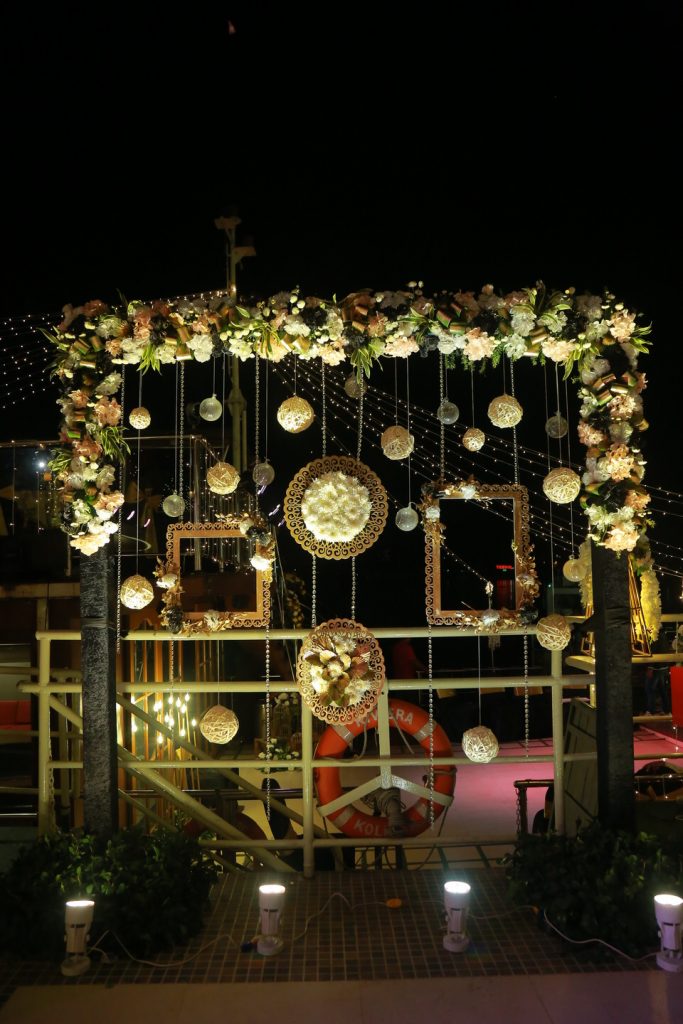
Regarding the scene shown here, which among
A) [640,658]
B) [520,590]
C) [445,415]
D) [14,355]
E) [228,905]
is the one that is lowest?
[228,905]

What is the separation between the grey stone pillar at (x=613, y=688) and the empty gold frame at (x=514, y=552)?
409 mm

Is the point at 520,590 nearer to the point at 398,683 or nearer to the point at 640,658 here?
the point at 398,683

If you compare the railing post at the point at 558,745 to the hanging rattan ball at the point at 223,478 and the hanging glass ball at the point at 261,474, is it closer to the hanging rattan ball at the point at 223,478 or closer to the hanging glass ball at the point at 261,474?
the hanging glass ball at the point at 261,474

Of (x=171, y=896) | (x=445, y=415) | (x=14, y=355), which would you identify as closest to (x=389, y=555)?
(x=14, y=355)

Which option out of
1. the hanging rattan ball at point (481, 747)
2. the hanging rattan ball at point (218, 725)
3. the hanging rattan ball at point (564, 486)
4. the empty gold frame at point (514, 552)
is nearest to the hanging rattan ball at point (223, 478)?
the empty gold frame at point (514, 552)

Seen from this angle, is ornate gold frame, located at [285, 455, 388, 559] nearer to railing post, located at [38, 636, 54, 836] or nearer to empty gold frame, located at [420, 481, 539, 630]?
empty gold frame, located at [420, 481, 539, 630]

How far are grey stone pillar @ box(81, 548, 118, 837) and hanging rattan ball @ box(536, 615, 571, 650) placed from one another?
2.48m

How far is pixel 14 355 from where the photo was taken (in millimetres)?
7469

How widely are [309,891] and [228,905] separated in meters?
0.46

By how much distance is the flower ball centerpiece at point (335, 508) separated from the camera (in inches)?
184

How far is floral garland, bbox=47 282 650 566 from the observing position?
14.6 feet

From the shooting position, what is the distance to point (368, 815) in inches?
201

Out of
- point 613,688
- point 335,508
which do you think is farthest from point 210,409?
point 613,688

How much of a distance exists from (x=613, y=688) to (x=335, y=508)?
190 centimetres
